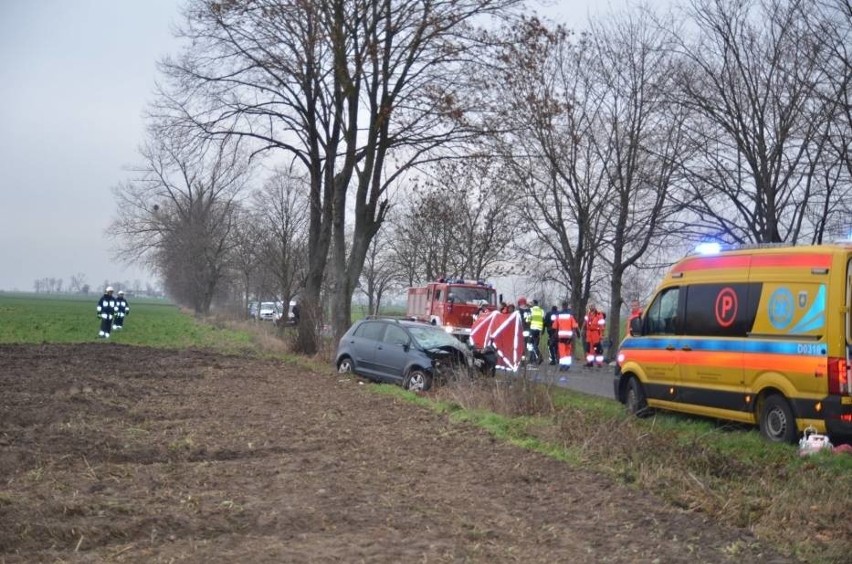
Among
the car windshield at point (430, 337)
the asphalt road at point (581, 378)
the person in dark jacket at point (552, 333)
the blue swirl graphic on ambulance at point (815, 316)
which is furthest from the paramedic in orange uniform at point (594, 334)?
the blue swirl graphic on ambulance at point (815, 316)

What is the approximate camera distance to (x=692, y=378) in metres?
11.7

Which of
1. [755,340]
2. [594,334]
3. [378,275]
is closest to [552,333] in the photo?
[594,334]

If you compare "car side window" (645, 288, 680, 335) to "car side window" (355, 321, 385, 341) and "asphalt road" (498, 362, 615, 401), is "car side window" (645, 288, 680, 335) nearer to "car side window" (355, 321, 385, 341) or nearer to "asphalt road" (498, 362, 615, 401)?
"asphalt road" (498, 362, 615, 401)

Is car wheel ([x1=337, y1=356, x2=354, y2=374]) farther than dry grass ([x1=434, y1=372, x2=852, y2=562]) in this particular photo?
Yes

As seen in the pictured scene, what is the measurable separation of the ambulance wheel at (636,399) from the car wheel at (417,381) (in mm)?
3877

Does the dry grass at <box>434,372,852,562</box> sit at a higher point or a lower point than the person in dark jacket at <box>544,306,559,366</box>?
lower

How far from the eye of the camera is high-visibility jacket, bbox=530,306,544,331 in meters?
24.4

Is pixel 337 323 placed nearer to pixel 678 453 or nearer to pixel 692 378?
pixel 692 378

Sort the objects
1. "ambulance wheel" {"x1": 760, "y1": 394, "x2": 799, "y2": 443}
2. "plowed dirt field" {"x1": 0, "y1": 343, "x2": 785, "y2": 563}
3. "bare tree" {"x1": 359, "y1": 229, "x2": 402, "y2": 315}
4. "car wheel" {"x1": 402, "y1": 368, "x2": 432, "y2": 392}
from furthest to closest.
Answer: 1. "bare tree" {"x1": 359, "y1": 229, "x2": 402, "y2": 315}
2. "car wheel" {"x1": 402, "y1": 368, "x2": 432, "y2": 392}
3. "ambulance wheel" {"x1": 760, "y1": 394, "x2": 799, "y2": 443}
4. "plowed dirt field" {"x1": 0, "y1": 343, "x2": 785, "y2": 563}

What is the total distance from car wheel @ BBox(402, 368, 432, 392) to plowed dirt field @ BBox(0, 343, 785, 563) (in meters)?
3.93

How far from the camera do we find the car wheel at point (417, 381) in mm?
15898

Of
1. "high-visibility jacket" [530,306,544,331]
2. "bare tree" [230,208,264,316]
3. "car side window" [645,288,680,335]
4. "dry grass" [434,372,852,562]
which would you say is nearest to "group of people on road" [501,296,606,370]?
"high-visibility jacket" [530,306,544,331]

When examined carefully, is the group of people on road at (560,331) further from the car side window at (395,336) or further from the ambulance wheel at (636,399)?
A: the ambulance wheel at (636,399)

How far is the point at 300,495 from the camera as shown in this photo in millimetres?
6844
